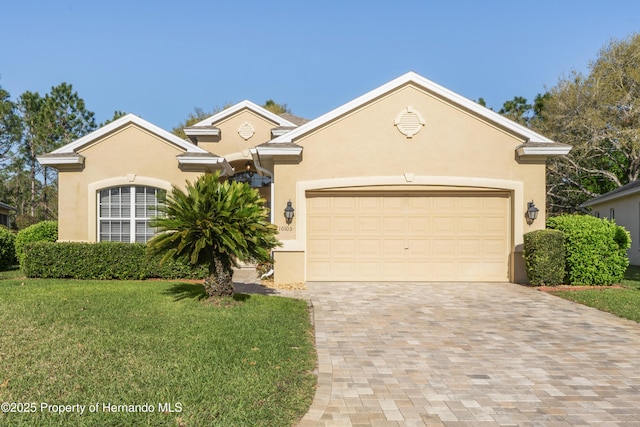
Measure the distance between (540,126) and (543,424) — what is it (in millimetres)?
30107

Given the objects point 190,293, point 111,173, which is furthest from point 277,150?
point 111,173

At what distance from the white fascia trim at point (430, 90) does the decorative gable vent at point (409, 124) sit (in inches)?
35.5

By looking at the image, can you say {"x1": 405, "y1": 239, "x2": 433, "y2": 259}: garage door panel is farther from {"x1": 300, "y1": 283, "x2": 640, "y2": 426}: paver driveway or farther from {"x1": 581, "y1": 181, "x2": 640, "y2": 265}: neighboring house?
{"x1": 581, "y1": 181, "x2": 640, "y2": 265}: neighboring house

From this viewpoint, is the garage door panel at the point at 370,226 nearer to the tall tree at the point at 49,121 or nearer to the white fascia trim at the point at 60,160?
the white fascia trim at the point at 60,160

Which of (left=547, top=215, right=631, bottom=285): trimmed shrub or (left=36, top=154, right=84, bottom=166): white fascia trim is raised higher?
A: (left=36, top=154, right=84, bottom=166): white fascia trim

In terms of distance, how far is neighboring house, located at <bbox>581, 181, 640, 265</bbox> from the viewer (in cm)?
1844

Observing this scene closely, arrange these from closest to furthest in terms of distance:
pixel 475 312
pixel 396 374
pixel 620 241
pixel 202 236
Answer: pixel 396 374, pixel 202 236, pixel 475 312, pixel 620 241

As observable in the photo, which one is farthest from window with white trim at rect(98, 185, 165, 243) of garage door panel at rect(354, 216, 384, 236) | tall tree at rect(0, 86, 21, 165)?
tall tree at rect(0, 86, 21, 165)

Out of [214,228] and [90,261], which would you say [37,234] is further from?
[214,228]

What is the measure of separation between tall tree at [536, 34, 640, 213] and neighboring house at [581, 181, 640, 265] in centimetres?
505

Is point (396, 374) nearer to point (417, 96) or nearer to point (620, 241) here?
point (417, 96)

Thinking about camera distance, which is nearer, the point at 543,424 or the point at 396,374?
the point at 543,424

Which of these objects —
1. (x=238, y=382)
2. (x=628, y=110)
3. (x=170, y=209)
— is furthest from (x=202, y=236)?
(x=628, y=110)

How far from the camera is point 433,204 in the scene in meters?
12.7
